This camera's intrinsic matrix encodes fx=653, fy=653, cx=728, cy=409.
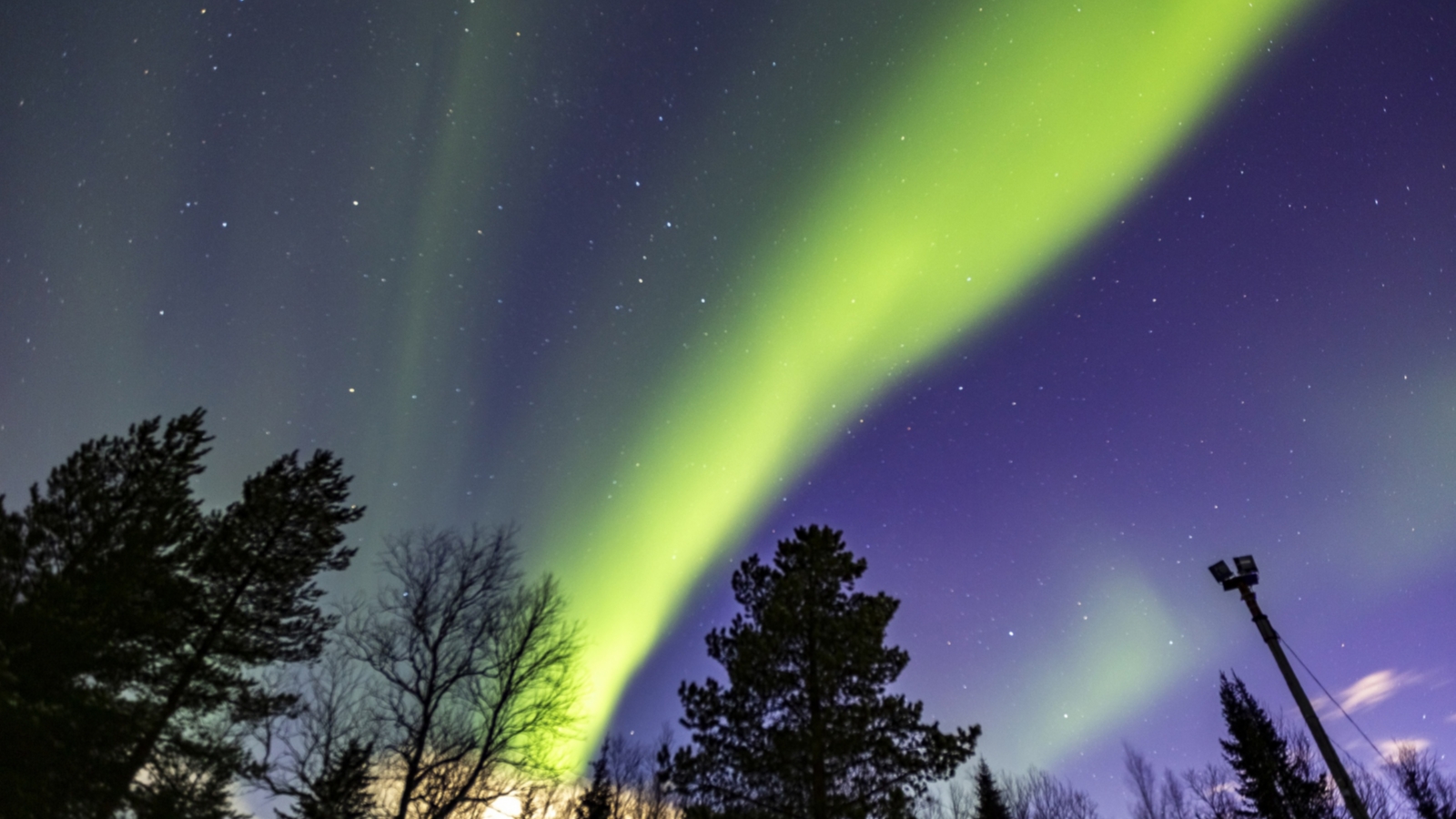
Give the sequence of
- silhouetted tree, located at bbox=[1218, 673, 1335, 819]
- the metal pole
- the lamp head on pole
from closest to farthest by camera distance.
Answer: the metal pole, the lamp head on pole, silhouetted tree, located at bbox=[1218, 673, 1335, 819]

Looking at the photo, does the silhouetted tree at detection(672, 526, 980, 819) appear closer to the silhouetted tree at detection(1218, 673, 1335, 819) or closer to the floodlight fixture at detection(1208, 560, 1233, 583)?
the floodlight fixture at detection(1208, 560, 1233, 583)

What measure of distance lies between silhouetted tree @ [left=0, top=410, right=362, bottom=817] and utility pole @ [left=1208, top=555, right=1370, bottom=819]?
1863 centimetres

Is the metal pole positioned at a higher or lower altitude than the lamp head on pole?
lower

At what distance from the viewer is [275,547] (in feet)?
50.2

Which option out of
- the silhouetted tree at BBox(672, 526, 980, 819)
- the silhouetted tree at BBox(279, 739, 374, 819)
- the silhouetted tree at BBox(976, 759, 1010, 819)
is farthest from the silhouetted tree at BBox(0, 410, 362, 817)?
the silhouetted tree at BBox(976, 759, 1010, 819)

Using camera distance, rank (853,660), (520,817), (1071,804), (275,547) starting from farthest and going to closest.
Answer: (1071,804) → (520,817) → (275,547) → (853,660)

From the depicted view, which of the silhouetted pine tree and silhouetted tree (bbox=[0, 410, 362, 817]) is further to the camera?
the silhouetted pine tree

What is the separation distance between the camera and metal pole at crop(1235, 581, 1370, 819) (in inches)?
344

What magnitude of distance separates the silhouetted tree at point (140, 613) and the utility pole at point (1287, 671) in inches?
733

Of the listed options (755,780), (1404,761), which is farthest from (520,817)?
(1404,761)

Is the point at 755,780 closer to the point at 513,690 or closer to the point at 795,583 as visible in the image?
the point at 795,583

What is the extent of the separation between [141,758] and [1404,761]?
170 feet

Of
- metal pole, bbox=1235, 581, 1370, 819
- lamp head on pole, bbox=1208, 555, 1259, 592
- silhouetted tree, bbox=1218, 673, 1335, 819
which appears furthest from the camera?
silhouetted tree, bbox=1218, 673, 1335, 819

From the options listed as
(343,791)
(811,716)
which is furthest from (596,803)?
(811,716)
